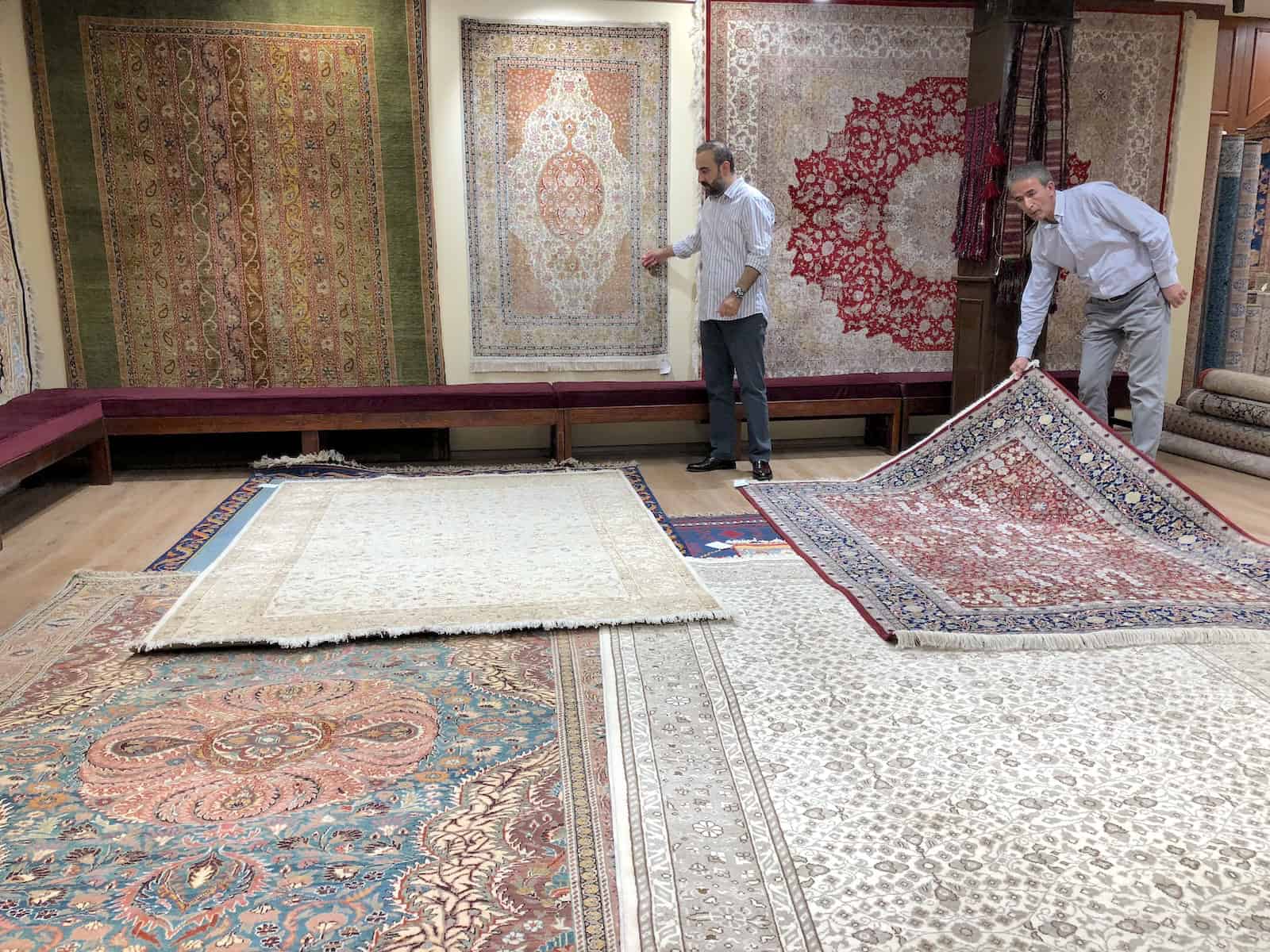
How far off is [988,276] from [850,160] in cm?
111

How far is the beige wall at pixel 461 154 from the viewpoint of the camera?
500 centimetres

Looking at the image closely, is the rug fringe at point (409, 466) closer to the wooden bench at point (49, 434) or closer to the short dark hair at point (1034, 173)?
the wooden bench at point (49, 434)

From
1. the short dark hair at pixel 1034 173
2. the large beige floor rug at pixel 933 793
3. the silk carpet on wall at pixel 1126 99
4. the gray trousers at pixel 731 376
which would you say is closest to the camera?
the large beige floor rug at pixel 933 793

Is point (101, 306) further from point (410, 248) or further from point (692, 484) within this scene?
point (692, 484)

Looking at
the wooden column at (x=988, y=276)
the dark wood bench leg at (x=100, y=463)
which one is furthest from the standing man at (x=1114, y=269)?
the dark wood bench leg at (x=100, y=463)

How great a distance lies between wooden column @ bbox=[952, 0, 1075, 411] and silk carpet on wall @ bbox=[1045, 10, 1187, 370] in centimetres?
76

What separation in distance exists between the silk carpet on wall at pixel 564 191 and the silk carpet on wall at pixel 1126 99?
239 cm

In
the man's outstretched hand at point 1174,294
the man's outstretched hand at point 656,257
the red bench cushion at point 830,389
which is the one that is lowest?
the red bench cushion at point 830,389

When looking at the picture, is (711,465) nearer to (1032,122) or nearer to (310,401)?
(310,401)

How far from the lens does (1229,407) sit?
526cm

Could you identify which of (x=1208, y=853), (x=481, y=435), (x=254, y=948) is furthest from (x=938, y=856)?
(x=481, y=435)

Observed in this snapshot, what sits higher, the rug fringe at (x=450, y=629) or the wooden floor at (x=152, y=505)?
the rug fringe at (x=450, y=629)

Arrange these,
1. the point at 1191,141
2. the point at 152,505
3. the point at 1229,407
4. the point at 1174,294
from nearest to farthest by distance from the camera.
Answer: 1. the point at 1174,294
2. the point at 152,505
3. the point at 1229,407
4. the point at 1191,141

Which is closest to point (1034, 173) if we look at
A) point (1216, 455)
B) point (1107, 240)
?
point (1107, 240)
